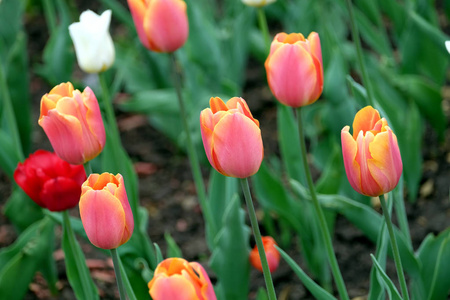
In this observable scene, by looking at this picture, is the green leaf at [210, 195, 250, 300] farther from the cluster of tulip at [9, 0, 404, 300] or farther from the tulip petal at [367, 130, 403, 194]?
the tulip petal at [367, 130, 403, 194]

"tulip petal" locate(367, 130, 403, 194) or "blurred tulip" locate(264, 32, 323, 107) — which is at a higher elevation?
"blurred tulip" locate(264, 32, 323, 107)

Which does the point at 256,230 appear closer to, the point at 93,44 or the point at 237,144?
the point at 237,144

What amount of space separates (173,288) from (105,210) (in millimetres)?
172

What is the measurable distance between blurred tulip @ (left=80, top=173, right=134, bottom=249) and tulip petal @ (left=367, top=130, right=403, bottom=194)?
1.13ft

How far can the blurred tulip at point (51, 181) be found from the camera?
1.21m

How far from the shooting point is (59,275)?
6.48ft

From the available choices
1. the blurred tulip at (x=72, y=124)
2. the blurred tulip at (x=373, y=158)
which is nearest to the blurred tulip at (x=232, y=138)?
the blurred tulip at (x=373, y=158)

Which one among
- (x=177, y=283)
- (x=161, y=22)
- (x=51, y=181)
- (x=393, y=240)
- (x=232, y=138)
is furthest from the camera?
(x=161, y=22)

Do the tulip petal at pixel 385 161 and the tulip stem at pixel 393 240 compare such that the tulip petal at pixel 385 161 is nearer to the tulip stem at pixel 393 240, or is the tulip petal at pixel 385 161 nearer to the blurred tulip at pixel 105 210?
the tulip stem at pixel 393 240

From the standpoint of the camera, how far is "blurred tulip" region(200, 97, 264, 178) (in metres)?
0.94

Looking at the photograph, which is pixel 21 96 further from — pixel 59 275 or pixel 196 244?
pixel 196 244

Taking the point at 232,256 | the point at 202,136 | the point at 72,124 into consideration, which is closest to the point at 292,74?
the point at 202,136

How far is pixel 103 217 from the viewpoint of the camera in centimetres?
95

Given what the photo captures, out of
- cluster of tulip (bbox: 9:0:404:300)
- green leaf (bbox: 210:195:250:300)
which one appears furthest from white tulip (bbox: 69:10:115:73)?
green leaf (bbox: 210:195:250:300)
